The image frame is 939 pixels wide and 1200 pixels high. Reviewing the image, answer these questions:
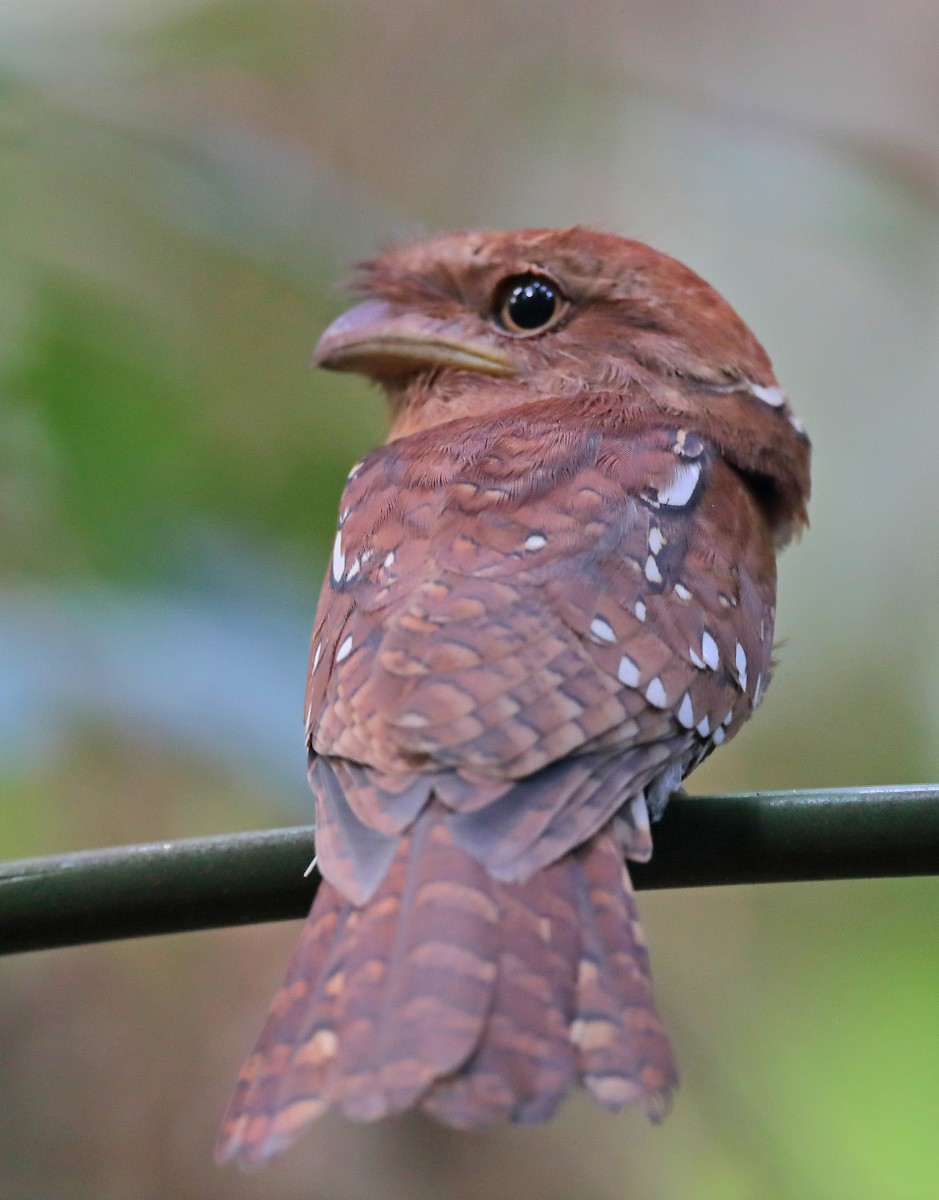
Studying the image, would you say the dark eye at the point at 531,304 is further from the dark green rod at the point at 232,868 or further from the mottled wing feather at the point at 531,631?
the dark green rod at the point at 232,868

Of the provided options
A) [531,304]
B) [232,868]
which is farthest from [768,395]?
[232,868]

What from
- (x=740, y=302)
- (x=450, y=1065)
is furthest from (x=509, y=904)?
(x=740, y=302)

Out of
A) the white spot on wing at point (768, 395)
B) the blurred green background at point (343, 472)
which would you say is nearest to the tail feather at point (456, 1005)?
the blurred green background at point (343, 472)

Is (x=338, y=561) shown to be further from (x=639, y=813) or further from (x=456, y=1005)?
(x=456, y=1005)

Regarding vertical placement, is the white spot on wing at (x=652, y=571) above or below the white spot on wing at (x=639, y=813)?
above

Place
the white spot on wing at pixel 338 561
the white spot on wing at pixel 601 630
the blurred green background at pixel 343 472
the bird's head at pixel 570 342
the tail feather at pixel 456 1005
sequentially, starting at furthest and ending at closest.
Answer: the bird's head at pixel 570 342, the blurred green background at pixel 343 472, the white spot on wing at pixel 338 561, the white spot on wing at pixel 601 630, the tail feather at pixel 456 1005

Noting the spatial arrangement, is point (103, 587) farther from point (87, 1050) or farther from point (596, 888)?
point (87, 1050)

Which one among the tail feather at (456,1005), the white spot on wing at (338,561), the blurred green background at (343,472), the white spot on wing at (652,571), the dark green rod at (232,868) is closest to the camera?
the tail feather at (456,1005)

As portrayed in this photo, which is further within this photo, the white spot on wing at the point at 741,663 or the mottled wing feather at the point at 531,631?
the white spot on wing at the point at 741,663

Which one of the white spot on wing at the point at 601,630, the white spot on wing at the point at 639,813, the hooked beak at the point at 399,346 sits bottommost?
the white spot on wing at the point at 639,813
